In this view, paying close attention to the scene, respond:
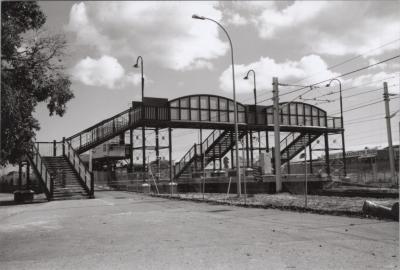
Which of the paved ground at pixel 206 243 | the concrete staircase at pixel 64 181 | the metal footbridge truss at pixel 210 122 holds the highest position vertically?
the metal footbridge truss at pixel 210 122

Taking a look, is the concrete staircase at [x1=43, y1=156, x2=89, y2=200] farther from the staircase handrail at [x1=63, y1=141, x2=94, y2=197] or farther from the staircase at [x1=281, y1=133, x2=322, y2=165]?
the staircase at [x1=281, y1=133, x2=322, y2=165]

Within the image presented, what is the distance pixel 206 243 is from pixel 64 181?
20.5 m

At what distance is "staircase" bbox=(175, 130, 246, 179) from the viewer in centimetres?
4009

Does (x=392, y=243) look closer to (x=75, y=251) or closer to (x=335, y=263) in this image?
(x=335, y=263)

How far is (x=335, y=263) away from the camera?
658 centimetres

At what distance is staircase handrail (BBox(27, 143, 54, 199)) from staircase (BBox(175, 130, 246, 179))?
14.9 meters

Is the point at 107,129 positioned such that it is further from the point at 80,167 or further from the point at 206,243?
the point at 206,243

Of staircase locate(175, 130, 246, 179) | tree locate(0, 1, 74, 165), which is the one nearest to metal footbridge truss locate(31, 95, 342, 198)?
staircase locate(175, 130, 246, 179)

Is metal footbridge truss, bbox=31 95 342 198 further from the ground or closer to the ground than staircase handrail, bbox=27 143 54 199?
further from the ground

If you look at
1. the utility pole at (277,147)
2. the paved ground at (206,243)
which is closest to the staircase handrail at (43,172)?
the paved ground at (206,243)

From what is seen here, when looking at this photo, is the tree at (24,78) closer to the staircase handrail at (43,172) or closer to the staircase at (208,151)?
the staircase handrail at (43,172)

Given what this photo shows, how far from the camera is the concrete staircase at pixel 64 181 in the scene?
84.2ft

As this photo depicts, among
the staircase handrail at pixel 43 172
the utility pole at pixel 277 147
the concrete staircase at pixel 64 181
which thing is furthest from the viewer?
the utility pole at pixel 277 147

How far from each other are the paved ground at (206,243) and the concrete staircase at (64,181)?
1240cm
